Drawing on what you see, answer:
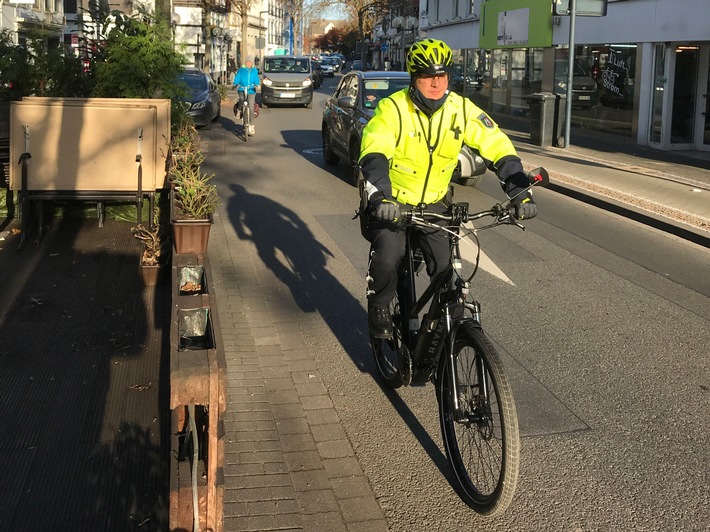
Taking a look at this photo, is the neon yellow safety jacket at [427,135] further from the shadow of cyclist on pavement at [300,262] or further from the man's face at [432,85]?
the shadow of cyclist on pavement at [300,262]

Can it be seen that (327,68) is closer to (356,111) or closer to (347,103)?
(356,111)

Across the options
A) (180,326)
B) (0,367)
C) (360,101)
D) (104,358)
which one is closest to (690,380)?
(180,326)

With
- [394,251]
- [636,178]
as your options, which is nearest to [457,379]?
[394,251]

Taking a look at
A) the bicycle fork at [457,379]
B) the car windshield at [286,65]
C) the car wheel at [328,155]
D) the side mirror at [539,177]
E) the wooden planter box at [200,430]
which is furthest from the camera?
the car windshield at [286,65]

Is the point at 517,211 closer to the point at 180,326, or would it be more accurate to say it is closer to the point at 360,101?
the point at 180,326

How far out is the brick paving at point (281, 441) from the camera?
153 inches

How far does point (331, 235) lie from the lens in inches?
396

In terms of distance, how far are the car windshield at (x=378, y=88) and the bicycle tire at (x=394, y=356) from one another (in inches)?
388

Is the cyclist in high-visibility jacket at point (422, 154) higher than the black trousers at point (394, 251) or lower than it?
higher

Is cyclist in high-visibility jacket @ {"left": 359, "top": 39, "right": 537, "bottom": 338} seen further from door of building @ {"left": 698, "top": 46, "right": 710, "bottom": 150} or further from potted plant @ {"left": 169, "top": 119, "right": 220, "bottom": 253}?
door of building @ {"left": 698, "top": 46, "right": 710, "bottom": 150}

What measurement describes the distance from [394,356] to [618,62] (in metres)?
18.6

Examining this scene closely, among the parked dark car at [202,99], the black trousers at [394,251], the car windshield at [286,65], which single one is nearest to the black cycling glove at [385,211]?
the black trousers at [394,251]

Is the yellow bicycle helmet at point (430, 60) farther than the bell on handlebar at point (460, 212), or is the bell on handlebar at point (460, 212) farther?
the yellow bicycle helmet at point (430, 60)

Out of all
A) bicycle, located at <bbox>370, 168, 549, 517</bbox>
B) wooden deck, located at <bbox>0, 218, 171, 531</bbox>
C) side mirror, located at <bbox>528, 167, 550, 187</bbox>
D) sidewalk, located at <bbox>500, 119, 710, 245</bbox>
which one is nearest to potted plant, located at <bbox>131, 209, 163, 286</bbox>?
wooden deck, located at <bbox>0, 218, 171, 531</bbox>
